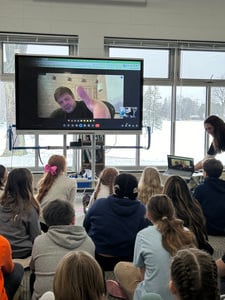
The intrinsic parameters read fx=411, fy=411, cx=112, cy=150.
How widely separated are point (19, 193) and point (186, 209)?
128cm

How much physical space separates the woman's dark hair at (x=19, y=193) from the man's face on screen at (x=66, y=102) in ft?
7.17

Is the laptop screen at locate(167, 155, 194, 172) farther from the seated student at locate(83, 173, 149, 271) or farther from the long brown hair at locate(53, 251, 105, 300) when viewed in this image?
the long brown hair at locate(53, 251, 105, 300)

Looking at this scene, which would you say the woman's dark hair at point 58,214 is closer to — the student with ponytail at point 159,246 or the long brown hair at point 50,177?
the student with ponytail at point 159,246

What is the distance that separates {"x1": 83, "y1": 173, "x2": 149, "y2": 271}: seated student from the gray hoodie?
2.11 feet

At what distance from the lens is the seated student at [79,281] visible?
1.45 metres

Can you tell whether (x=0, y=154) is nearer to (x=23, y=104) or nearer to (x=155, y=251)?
(x=23, y=104)

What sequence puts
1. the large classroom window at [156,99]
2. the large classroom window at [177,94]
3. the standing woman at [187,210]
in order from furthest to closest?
the large classroom window at [177,94] → the large classroom window at [156,99] → the standing woman at [187,210]

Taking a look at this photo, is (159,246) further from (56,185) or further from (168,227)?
(56,185)

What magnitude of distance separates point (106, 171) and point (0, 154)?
2.32 metres

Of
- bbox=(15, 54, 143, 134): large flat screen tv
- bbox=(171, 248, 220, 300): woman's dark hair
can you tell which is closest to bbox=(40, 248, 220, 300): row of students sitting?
bbox=(171, 248, 220, 300): woman's dark hair

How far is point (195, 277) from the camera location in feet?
4.38

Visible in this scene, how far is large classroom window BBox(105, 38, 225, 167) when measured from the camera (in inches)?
232

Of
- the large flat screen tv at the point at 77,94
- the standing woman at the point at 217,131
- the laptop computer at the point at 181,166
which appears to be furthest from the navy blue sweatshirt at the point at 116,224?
the large flat screen tv at the point at 77,94

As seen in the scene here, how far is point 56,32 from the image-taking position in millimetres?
5453
